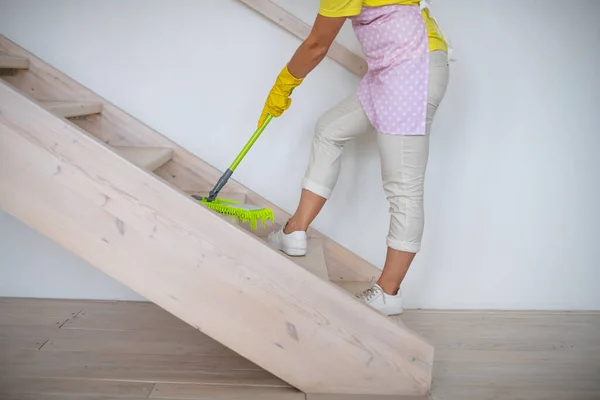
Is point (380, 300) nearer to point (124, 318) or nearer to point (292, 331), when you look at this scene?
point (292, 331)

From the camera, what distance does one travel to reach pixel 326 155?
209cm

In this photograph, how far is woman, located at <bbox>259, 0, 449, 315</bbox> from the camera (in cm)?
189

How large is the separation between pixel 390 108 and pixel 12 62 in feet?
4.52

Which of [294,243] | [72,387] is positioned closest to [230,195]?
[294,243]

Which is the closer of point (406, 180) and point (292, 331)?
point (292, 331)

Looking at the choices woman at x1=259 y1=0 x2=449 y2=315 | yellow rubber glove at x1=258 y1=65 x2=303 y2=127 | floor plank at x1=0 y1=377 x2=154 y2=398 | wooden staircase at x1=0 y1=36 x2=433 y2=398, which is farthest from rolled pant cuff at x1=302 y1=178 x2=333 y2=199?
floor plank at x1=0 y1=377 x2=154 y2=398

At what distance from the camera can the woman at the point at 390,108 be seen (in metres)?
1.89

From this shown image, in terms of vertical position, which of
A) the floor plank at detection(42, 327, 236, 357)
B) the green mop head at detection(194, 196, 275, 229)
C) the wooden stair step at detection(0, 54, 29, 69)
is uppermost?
the wooden stair step at detection(0, 54, 29, 69)

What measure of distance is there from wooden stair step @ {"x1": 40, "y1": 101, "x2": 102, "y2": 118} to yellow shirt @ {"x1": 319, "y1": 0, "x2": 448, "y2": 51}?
33.9 inches

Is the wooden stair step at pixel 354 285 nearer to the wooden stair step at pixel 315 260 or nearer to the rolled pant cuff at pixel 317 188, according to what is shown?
the wooden stair step at pixel 315 260

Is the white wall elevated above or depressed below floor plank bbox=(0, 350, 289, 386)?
above

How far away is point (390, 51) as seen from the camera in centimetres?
192

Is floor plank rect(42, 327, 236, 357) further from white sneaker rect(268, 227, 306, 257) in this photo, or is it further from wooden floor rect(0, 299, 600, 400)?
white sneaker rect(268, 227, 306, 257)

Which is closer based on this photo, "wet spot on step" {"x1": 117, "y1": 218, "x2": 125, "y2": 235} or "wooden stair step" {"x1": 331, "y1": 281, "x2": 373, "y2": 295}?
"wet spot on step" {"x1": 117, "y1": 218, "x2": 125, "y2": 235}
